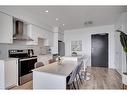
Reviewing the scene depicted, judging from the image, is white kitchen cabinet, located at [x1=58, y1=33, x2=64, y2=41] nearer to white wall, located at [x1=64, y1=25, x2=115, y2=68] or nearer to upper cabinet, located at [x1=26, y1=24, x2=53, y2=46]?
white wall, located at [x1=64, y1=25, x2=115, y2=68]

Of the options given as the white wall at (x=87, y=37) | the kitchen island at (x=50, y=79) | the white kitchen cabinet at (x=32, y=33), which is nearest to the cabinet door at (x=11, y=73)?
the kitchen island at (x=50, y=79)

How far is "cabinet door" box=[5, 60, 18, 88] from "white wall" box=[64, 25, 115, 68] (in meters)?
4.82

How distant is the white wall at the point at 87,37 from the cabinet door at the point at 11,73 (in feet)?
15.8

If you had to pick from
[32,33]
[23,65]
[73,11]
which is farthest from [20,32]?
[73,11]

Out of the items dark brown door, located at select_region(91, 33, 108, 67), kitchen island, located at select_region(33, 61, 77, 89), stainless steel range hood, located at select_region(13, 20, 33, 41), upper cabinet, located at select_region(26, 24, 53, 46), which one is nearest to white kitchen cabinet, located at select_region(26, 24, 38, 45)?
upper cabinet, located at select_region(26, 24, 53, 46)

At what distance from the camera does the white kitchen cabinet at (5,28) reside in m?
3.51

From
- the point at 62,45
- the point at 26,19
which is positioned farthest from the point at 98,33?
the point at 26,19

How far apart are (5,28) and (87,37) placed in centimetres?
508

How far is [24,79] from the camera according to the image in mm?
4023

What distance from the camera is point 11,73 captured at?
345 centimetres

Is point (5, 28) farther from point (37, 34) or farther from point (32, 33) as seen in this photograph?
point (37, 34)

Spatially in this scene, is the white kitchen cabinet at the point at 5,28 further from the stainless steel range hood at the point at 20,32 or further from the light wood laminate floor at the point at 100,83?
the light wood laminate floor at the point at 100,83

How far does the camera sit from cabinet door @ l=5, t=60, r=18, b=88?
329 centimetres
